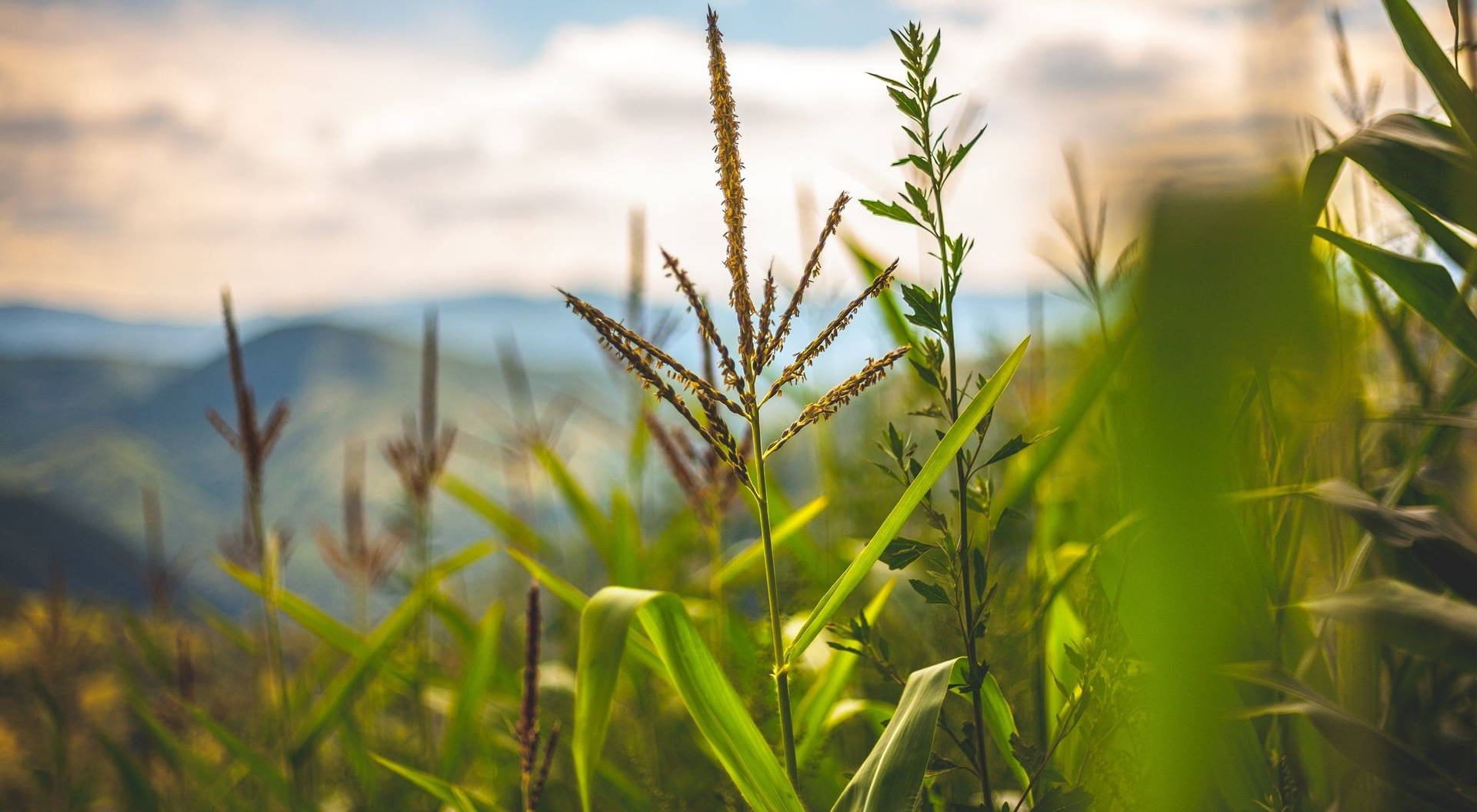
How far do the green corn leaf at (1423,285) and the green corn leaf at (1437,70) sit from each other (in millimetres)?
110

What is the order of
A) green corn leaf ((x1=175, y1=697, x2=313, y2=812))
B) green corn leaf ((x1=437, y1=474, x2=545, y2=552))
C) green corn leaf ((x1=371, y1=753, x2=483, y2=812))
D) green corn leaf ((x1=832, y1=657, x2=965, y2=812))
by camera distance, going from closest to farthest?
green corn leaf ((x1=832, y1=657, x2=965, y2=812))
green corn leaf ((x1=371, y1=753, x2=483, y2=812))
green corn leaf ((x1=175, y1=697, x2=313, y2=812))
green corn leaf ((x1=437, y1=474, x2=545, y2=552))

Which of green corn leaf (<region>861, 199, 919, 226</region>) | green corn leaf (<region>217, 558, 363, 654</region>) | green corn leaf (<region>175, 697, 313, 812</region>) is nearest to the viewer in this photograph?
green corn leaf (<region>861, 199, 919, 226</region>)

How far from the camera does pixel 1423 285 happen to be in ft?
2.25

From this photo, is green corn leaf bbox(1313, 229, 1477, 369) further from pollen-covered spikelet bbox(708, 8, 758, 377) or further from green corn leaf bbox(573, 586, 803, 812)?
green corn leaf bbox(573, 586, 803, 812)

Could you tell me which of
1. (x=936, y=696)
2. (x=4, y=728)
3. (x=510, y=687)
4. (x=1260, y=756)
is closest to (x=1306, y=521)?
(x=1260, y=756)

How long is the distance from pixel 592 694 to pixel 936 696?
10.5 inches

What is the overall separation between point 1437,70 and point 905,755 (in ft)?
2.35

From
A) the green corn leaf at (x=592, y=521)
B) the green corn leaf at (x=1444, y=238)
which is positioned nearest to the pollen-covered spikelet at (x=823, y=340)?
the green corn leaf at (x=1444, y=238)

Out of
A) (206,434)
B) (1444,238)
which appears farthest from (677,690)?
(206,434)

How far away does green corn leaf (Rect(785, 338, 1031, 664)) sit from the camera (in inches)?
22.2

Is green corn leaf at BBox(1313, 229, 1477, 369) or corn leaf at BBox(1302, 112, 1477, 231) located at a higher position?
corn leaf at BBox(1302, 112, 1477, 231)

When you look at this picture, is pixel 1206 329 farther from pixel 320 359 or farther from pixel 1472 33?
pixel 320 359

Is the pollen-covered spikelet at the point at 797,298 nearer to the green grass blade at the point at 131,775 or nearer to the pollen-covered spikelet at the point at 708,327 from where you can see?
the pollen-covered spikelet at the point at 708,327

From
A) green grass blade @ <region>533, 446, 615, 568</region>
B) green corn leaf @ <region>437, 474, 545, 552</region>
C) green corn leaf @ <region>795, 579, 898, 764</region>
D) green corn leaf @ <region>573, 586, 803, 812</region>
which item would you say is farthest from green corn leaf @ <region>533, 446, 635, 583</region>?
green corn leaf @ <region>573, 586, 803, 812</region>
